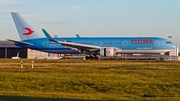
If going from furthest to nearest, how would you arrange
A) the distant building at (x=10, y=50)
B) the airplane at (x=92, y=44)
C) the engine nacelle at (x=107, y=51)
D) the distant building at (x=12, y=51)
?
the distant building at (x=10, y=50) → the distant building at (x=12, y=51) → the airplane at (x=92, y=44) → the engine nacelle at (x=107, y=51)

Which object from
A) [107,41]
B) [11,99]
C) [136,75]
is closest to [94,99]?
[11,99]

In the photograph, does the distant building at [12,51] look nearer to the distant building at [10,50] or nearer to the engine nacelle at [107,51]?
the distant building at [10,50]

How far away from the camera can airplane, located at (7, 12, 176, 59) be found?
183 ft

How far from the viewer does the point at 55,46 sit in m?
59.0

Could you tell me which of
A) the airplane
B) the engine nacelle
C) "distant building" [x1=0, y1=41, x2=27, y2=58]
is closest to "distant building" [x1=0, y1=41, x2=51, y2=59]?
"distant building" [x1=0, y1=41, x2=27, y2=58]

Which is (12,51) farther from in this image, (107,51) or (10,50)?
(107,51)

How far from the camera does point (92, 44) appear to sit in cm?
5778

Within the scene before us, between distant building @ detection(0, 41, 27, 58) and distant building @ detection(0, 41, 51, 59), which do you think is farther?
distant building @ detection(0, 41, 27, 58)

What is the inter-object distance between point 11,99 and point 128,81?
882 centimetres

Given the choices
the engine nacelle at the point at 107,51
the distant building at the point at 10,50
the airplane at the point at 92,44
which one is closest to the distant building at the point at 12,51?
the distant building at the point at 10,50

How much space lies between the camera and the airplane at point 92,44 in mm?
55688

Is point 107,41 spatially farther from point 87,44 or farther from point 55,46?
point 55,46

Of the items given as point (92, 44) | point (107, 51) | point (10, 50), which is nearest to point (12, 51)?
point (10, 50)

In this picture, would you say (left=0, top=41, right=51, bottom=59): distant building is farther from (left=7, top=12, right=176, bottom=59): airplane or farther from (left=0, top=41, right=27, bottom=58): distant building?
(left=7, top=12, right=176, bottom=59): airplane
